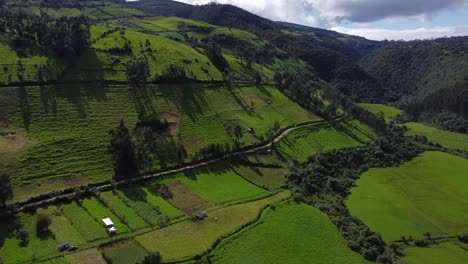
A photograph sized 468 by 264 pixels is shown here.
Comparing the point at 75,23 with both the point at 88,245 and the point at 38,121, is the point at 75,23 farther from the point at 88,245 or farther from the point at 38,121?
the point at 88,245

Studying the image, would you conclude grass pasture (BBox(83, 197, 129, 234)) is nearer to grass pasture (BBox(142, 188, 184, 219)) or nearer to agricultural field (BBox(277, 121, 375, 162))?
grass pasture (BBox(142, 188, 184, 219))

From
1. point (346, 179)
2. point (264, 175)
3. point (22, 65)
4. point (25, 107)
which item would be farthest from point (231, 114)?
point (22, 65)

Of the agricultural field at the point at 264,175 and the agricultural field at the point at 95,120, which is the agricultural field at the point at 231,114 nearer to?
the agricultural field at the point at 95,120

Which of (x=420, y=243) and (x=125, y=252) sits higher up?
(x=125, y=252)

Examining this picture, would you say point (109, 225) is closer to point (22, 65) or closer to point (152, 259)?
point (152, 259)

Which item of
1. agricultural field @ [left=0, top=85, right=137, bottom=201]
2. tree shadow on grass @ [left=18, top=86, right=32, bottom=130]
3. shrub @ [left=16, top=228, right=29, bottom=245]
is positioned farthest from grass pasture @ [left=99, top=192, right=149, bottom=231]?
tree shadow on grass @ [left=18, top=86, right=32, bottom=130]
